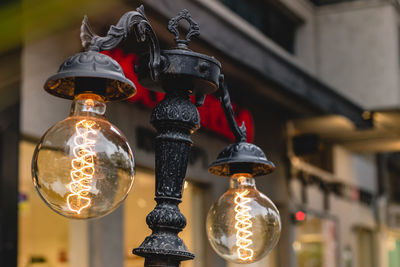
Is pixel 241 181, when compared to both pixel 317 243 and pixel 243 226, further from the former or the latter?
pixel 317 243

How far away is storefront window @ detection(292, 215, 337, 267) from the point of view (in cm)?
1413

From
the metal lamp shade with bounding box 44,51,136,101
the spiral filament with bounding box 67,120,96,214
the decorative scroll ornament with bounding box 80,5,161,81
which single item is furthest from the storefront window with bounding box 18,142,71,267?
the spiral filament with bounding box 67,120,96,214

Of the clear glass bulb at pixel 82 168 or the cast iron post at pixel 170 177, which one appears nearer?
the clear glass bulb at pixel 82 168

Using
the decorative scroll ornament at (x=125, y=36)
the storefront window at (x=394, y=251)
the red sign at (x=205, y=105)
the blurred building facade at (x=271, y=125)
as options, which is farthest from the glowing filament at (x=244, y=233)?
the storefront window at (x=394, y=251)

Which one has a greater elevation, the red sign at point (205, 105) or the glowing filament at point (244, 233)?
the red sign at point (205, 105)

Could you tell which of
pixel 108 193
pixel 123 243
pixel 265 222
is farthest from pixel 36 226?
pixel 108 193

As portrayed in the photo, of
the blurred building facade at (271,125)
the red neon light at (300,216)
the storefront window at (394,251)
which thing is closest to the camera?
the blurred building facade at (271,125)

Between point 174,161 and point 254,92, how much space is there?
24.9 ft

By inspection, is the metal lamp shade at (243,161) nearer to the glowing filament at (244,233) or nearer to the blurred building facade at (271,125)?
the glowing filament at (244,233)

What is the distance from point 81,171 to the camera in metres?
2.52

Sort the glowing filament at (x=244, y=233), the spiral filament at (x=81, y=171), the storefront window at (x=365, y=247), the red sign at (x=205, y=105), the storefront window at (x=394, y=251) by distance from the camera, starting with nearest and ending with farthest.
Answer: the spiral filament at (x=81, y=171)
the glowing filament at (x=244, y=233)
the red sign at (x=205, y=105)
the storefront window at (x=365, y=247)
the storefront window at (x=394, y=251)

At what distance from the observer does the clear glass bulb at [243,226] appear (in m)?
3.36

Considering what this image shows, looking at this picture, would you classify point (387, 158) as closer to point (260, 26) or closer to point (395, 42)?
point (395, 42)

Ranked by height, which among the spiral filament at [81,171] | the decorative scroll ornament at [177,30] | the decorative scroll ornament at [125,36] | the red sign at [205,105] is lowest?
the spiral filament at [81,171]
